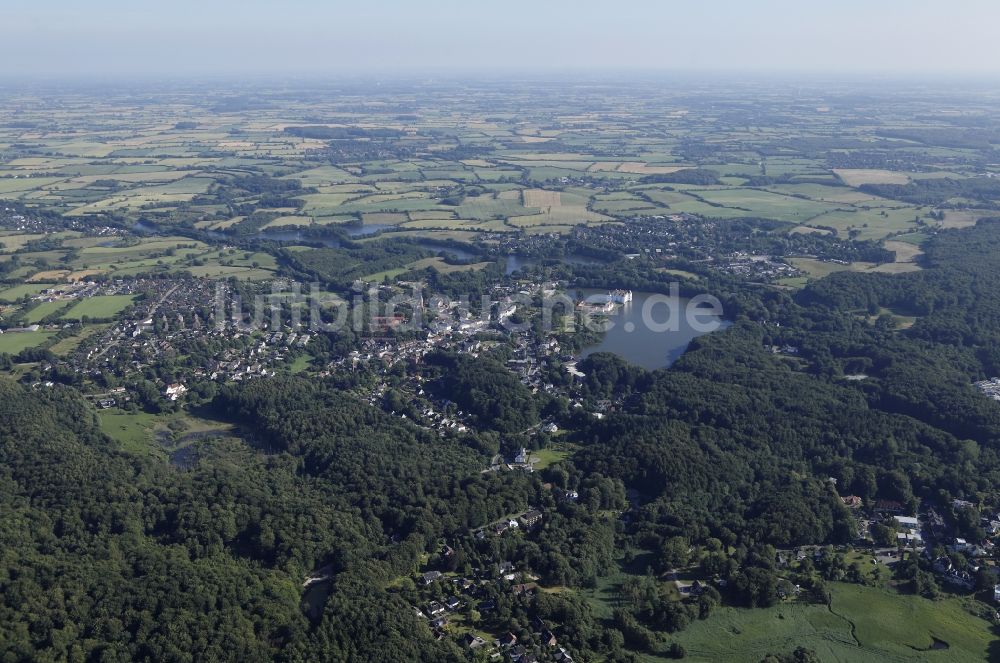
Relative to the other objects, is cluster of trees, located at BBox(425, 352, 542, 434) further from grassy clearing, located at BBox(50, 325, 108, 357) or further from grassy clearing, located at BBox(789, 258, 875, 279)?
grassy clearing, located at BBox(789, 258, 875, 279)

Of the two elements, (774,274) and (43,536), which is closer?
(43,536)

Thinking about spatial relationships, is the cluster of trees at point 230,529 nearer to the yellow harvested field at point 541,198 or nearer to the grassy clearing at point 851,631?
the grassy clearing at point 851,631

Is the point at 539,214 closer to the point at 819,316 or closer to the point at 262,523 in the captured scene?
the point at 819,316

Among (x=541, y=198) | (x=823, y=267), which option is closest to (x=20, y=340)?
(x=823, y=267)

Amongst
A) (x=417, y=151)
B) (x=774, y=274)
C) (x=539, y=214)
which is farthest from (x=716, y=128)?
(x=774, y=274)

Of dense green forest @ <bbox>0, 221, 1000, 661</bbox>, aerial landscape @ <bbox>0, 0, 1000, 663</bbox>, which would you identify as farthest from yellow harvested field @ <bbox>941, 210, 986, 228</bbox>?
dense green forest @ <bbox>0, 221, 1000, 661</bbox>

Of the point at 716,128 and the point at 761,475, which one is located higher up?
the point at 716,128

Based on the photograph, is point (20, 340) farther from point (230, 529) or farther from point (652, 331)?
point (652, 331)

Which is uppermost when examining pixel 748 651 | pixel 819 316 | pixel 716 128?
pixel 716 128
